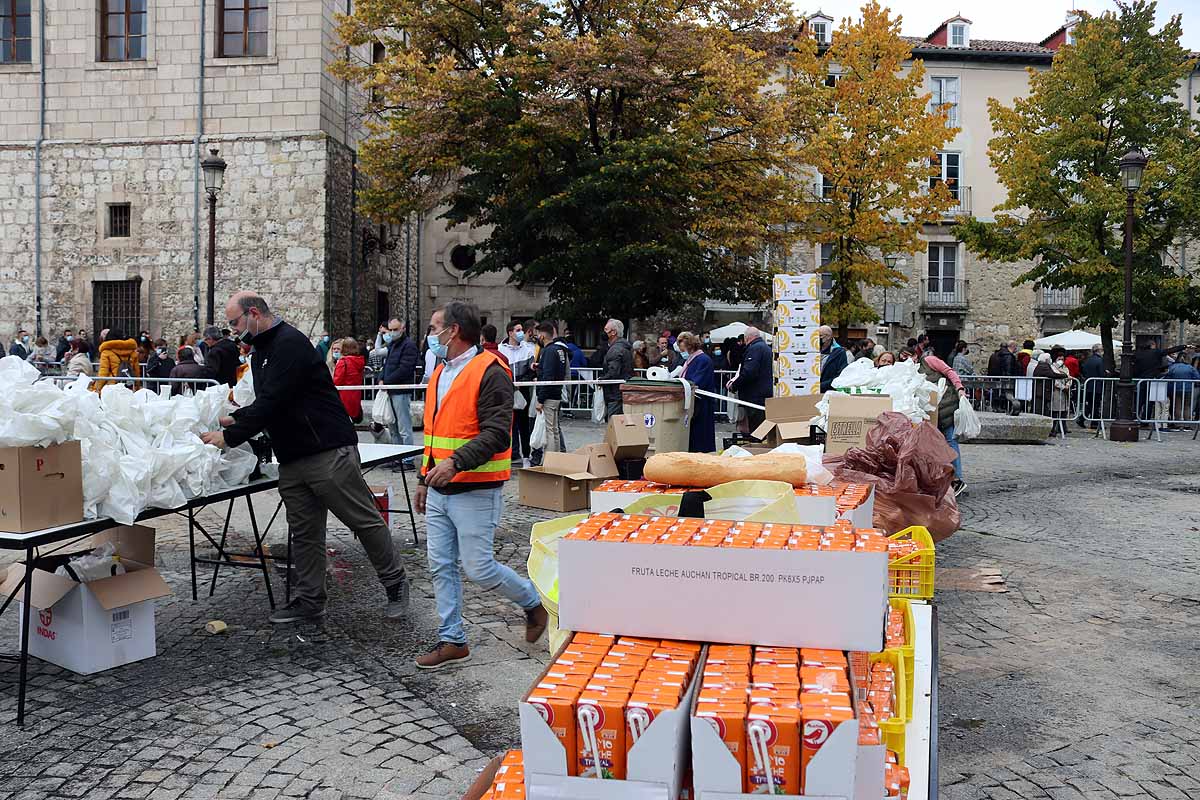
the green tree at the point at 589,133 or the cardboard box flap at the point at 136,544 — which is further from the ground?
the green tree at the point at 589,133

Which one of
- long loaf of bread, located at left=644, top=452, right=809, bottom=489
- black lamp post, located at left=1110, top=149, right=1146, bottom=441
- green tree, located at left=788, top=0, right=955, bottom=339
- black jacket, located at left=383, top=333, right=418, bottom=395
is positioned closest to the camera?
long loaf of bread, located at left=644, top=452, right=809, bottom=489

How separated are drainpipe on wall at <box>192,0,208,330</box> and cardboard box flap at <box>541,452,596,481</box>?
53.6 feet

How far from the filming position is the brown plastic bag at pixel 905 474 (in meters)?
6.59

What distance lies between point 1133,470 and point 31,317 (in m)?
23.3

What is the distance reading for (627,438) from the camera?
30.9ft

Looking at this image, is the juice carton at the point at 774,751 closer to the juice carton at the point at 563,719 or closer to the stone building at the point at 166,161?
the juice carton at the point at 563,719

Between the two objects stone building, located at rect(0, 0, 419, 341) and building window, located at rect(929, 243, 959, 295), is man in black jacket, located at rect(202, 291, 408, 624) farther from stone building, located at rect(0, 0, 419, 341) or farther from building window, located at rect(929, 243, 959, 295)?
building window, located at rect(929, 243, 959, 295)

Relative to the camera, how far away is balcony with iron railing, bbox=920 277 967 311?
36656mm

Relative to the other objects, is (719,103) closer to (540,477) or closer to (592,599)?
(540,477)

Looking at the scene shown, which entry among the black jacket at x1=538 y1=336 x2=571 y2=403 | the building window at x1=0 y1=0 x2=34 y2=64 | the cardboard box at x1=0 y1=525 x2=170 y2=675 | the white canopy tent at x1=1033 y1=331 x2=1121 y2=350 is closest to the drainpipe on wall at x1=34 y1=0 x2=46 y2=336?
the building window at x1=0 y1=0 x2=34 y2=64

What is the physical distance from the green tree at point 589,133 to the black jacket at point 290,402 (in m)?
14.4

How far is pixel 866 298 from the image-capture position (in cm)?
3644

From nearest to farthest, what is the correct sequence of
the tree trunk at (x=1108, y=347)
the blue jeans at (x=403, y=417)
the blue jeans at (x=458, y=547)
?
the blue jeans at (x=458, y=547), the blue jeans at (x=403, y=417), the tree trunk at (x=1108, y=347)

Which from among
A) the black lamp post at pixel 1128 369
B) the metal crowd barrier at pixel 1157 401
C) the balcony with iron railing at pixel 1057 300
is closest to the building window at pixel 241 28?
the black lamp post at pixel 1128 369
